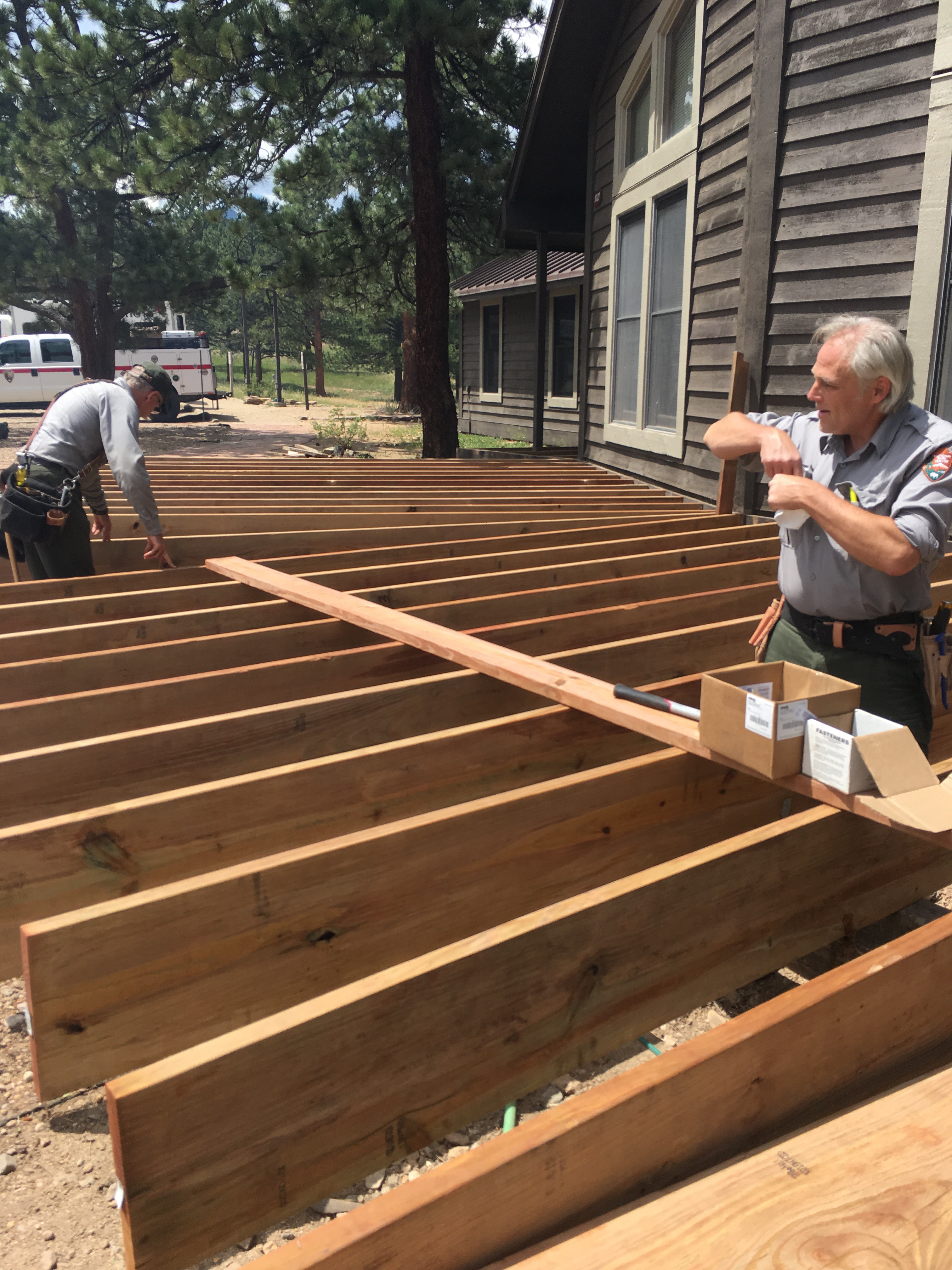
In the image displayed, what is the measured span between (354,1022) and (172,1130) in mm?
317

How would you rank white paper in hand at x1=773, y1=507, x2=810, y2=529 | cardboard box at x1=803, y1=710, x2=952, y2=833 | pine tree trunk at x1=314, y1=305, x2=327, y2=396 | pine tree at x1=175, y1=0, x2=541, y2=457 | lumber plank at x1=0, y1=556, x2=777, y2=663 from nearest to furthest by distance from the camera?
cardboard box at x1=803, y1=710, x2=952, y2=833, white paper in hand at x1=773, y1=507, x2=810, y2=529, lumber plank at x1=0, y1=556, x2=777, y2=663, pine tree at x1=175, y1=0, x2=541, y2=457, pine tree trunk at x1=314, y1=305, x2=327, y2=396

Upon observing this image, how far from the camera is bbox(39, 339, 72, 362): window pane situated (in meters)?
27.0

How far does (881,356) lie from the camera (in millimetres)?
2668

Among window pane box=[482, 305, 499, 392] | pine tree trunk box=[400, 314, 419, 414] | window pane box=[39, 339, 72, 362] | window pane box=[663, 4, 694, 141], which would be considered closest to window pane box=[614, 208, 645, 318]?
window pane box=[663, 4, 694, 141]

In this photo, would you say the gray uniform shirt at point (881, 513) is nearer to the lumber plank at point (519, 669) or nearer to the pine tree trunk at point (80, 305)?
the lumber plank at point (519, 669)

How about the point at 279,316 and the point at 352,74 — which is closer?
the point at 352,74

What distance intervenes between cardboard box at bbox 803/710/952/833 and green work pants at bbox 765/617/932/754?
32.5 inches

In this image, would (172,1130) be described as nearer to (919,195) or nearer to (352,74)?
(919,195)

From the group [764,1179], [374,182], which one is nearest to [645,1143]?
[764,1179]

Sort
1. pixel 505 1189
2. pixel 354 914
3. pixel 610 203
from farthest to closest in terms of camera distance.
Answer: pixel 610 203, pixel 354 914, pixel 505 1189

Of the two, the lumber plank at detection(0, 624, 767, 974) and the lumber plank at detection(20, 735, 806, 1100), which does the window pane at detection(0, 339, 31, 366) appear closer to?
the lumber plank at detection(0, 624, 767, 974)

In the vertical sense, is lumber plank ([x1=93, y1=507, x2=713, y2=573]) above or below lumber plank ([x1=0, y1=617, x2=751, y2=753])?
above

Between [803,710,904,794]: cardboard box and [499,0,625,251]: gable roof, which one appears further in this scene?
[499,0,625,251]: gable roof

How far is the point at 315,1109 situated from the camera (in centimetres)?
161
